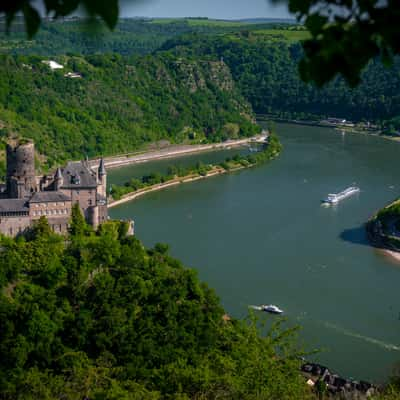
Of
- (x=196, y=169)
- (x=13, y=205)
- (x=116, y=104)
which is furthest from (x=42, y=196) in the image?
(x=116, y=104)

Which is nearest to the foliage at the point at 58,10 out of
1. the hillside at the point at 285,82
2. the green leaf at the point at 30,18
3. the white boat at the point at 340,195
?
the green leaf at the point at 30,18

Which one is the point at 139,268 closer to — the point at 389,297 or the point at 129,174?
the point at 389,297

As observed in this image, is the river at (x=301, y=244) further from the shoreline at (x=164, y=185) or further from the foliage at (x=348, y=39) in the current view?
the foliage at (x=348, y=39)

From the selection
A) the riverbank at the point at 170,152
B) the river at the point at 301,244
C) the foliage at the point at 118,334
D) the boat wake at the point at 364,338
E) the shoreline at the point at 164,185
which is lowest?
the riverbank at the point at 170,152

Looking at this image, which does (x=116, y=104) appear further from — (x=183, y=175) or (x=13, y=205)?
(x=13, y=205)

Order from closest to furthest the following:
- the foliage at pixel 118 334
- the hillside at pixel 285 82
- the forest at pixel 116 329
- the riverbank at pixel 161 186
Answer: the forest at pixel 116 329 → the foliage at pixel 118 334 → the riverbank at pixel 161 186 → the hillside at pixel 285 82

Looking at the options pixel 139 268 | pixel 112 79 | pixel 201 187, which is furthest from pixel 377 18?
pixel 112 79
